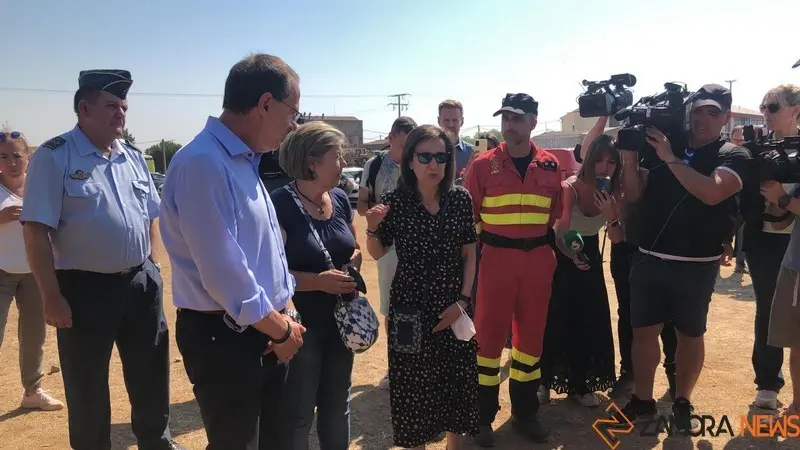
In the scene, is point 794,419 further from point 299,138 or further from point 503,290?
point 299,138

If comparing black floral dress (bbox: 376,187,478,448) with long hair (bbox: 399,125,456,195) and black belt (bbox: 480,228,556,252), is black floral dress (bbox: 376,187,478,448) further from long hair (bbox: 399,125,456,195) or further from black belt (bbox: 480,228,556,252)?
black belt (bbox: 480,228,556,252)

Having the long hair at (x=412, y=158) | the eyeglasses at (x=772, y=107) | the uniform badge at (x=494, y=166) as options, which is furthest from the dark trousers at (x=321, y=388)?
the eyeglasses at (x=772, y=107)

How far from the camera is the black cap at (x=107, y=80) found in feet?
9.42

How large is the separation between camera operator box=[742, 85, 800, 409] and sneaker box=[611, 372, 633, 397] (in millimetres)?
843

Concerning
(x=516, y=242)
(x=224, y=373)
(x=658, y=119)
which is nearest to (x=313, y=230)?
(x=224, y=373)

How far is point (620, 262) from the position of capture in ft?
13.8

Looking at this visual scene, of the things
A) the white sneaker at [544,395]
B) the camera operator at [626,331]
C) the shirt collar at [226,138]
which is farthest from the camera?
the camera operator at [626,331]

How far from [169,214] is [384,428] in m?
2.43

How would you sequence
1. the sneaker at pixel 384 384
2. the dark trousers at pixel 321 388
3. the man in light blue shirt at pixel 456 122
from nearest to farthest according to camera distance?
the dark trousers at pixel 321 388 < the sneaker at pixel 384 384 < the man in light blue shirt at pixel 456 122

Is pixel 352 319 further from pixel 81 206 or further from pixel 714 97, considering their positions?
pixel 714 97

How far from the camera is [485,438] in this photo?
333 cm

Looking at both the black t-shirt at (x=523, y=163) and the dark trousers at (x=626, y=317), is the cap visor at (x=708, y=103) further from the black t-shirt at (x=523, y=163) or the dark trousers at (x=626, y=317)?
the dark trousers at (x=626, y=317)

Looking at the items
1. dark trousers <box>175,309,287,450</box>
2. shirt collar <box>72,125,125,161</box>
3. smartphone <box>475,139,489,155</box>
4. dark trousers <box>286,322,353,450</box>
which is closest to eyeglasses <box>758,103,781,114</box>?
smartphone <box>475,139,489,155</box>

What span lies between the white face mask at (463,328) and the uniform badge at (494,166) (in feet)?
3.61
